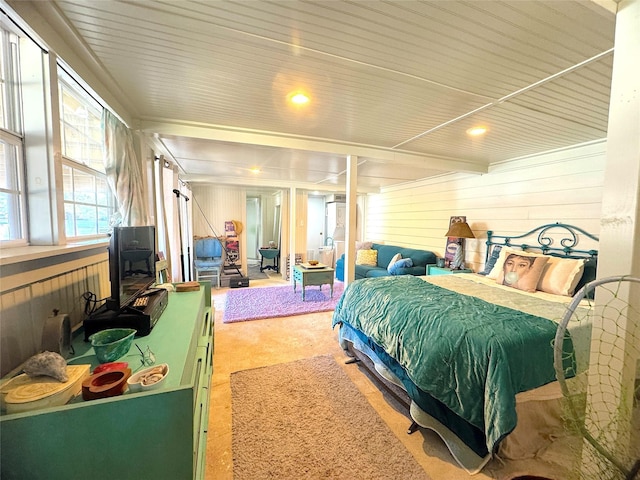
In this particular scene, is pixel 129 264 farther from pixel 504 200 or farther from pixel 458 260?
pixel 504 200

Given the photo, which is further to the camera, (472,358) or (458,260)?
(458,260)

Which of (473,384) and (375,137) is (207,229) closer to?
(375,137)

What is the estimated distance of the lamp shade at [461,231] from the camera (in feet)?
12.6

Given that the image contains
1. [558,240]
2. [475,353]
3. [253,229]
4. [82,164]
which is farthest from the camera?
[253,229]

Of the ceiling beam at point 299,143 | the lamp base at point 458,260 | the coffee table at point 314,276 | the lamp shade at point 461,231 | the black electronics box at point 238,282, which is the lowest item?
the black electronics box at point 238,282

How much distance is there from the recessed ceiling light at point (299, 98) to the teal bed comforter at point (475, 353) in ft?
5.81

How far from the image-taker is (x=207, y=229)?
19.3ft

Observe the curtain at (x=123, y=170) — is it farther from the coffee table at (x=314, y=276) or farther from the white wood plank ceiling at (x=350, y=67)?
the coffee table at (x=314, y=276)

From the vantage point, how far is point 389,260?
5.30 m

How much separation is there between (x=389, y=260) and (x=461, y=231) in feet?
5.52

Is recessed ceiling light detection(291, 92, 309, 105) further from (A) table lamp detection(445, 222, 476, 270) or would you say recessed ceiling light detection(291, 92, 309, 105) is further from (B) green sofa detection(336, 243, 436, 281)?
(B) green sofa detection(336, 243, 436, 281)

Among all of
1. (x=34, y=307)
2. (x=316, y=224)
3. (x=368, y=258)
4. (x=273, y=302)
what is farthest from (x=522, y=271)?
(x=316, y=224)

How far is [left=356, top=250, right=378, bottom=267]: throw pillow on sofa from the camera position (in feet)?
18.6

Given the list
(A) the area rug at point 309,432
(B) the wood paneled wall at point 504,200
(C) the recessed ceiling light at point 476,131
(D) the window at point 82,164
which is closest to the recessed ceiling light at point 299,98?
(D) the window at point 82,164
